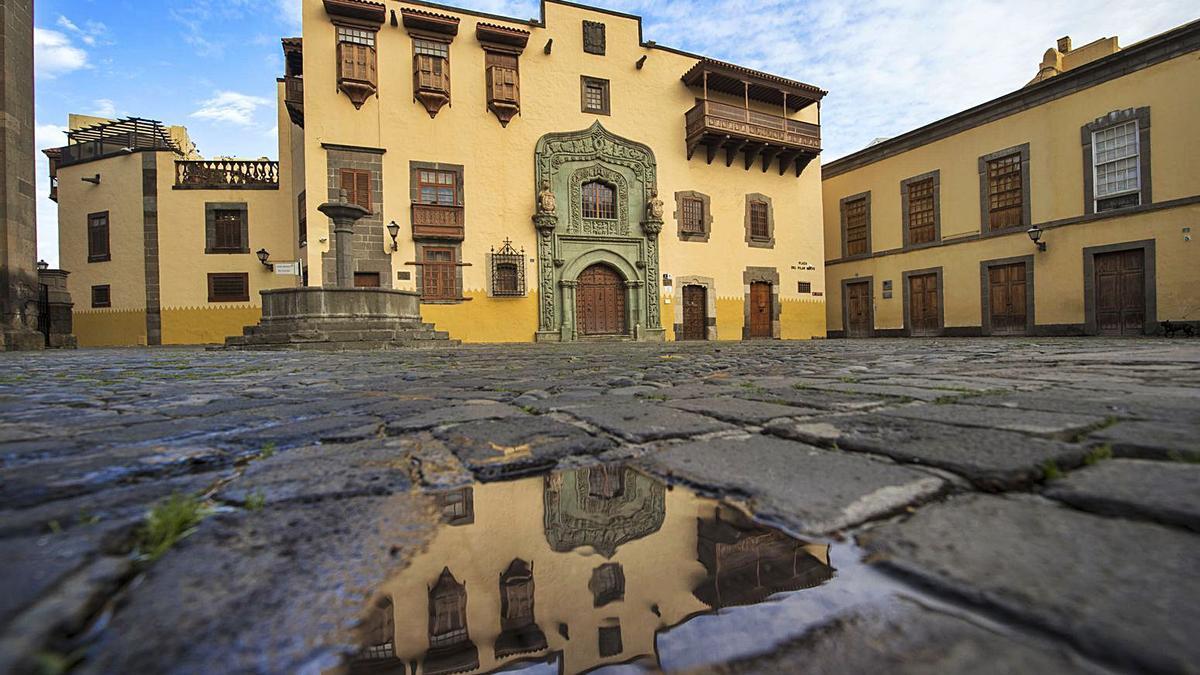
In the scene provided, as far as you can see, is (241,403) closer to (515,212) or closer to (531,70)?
(515,212)

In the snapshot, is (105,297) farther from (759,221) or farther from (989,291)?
(989,291)

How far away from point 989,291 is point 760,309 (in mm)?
7117

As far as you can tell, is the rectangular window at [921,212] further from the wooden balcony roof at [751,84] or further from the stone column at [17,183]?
the stone column at [17,183]

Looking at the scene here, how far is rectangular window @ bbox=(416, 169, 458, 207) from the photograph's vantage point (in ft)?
52.2

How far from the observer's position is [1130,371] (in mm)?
3357

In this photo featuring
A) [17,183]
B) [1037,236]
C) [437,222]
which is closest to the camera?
[17,183]

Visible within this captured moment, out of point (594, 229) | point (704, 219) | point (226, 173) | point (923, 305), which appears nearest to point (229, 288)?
point (226, 173)

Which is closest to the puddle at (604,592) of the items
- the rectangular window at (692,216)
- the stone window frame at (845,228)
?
the rectangular window at (692,216)

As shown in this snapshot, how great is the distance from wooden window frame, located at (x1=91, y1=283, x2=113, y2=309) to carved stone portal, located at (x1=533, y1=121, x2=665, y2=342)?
15.6 metres

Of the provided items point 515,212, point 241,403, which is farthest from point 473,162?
point 241,403

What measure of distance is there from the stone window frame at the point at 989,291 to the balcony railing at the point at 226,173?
24.2m

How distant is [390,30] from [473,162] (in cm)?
434

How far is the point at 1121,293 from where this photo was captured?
46.4 feet

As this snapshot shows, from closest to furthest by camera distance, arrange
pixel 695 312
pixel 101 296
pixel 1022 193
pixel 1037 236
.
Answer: pixel 1037 236 < pixel 1022 193 < pixel 101 296 < pixel 695 312
